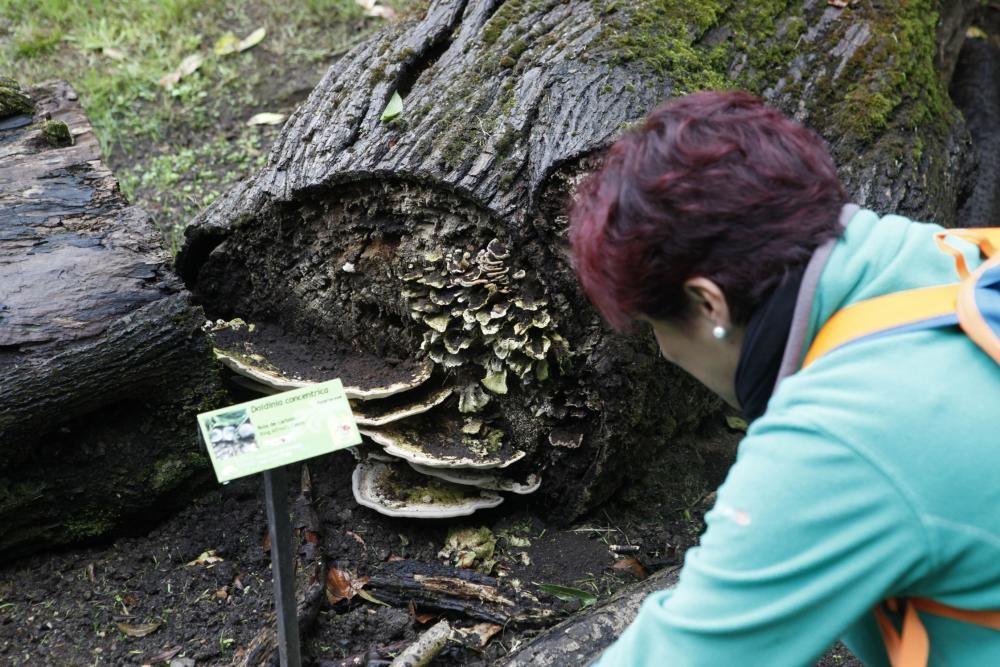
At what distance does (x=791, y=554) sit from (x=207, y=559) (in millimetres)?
2251

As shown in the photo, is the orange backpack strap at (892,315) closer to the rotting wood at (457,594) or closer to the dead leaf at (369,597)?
the rotting wood at (457,594)

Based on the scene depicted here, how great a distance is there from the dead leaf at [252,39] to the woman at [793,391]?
4.68 metres

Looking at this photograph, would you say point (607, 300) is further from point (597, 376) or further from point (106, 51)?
point (106, 51)

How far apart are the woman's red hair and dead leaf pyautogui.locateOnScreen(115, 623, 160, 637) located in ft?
6.49

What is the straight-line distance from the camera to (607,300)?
157 cm

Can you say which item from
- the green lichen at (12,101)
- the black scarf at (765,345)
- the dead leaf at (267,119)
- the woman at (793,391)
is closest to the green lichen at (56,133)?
the green lichen at (12,101)

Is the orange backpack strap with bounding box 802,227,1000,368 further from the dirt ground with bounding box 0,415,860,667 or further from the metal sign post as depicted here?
the dirt ground with bounding box 0,415,860,667

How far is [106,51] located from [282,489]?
4497mm

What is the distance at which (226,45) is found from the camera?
5621mm

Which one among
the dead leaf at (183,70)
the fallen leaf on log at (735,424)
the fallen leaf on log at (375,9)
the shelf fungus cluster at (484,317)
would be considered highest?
the fallen leaf on log at (375,9)

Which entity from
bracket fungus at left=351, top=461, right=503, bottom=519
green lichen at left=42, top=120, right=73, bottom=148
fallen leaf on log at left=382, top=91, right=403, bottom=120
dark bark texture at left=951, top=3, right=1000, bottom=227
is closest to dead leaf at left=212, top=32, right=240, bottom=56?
green lichen at left=42, top=120, right=73, bottom=148

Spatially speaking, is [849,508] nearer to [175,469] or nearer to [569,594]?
[569,594]

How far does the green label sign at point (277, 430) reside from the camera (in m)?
1.95

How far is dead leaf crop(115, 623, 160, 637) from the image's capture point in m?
2.73
